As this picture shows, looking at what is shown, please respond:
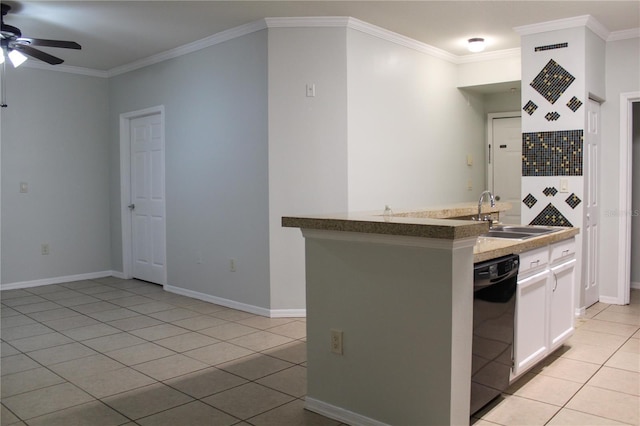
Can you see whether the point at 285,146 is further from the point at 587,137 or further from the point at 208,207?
the point at 587,137

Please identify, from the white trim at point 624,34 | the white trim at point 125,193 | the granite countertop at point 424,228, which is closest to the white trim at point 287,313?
→ the granite countertop at point 424,228

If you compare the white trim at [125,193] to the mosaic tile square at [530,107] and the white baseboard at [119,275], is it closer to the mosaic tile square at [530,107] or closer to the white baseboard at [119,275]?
the white baseboard at [119,275]

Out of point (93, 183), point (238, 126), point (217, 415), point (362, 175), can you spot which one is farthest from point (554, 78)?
point (93, 183)

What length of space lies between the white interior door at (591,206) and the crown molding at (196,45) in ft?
9.74

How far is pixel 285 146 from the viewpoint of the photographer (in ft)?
14.8

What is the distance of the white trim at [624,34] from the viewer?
470 cm

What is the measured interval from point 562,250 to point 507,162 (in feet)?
10.5

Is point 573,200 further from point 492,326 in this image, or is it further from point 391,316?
point 391,316

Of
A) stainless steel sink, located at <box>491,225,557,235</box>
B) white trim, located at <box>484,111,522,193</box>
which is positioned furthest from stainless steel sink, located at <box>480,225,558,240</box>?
white trim, located at <box>484,111,522,193</box>

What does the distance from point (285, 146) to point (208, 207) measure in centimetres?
110

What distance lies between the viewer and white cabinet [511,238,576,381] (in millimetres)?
2865

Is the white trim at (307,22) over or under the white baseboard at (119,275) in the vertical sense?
over

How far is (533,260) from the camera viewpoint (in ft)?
9.77

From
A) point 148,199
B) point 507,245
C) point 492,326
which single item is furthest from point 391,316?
point 148,199
